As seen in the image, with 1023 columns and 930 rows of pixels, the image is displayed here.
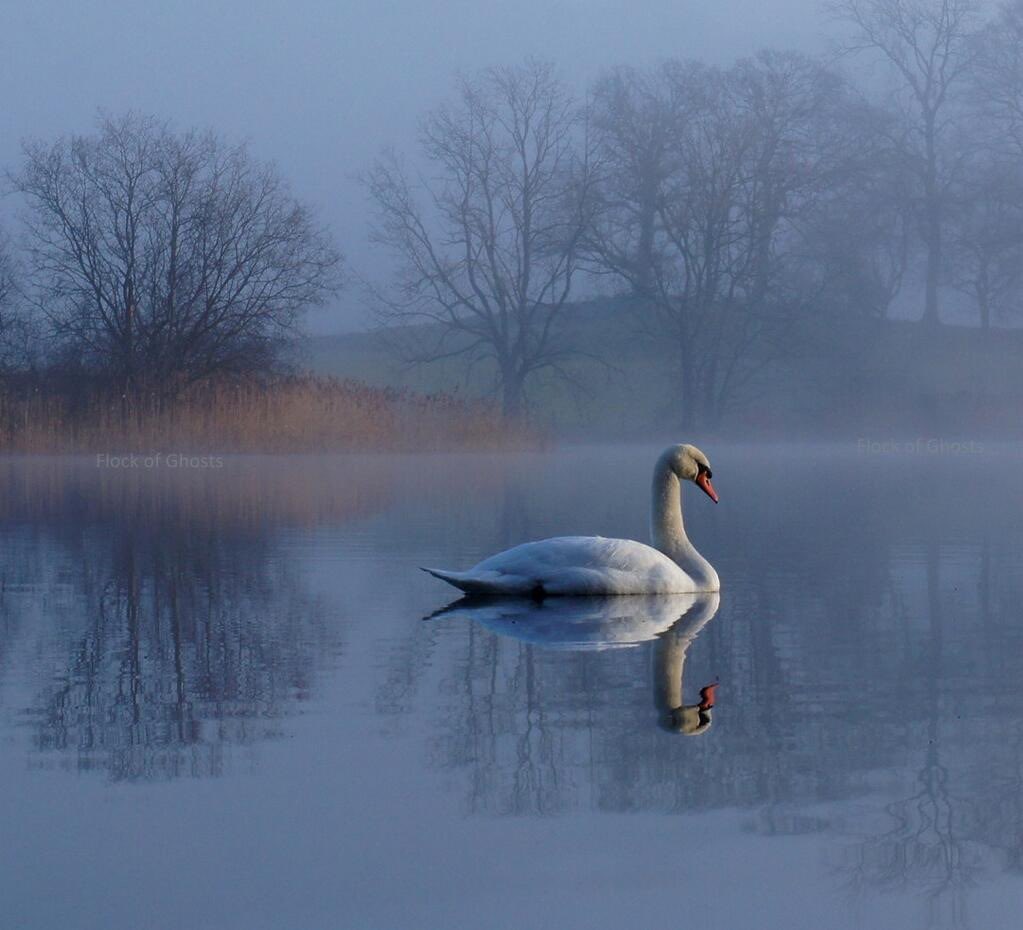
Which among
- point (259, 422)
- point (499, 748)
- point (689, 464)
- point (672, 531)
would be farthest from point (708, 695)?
point (259, 422)

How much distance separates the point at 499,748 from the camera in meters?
4.27

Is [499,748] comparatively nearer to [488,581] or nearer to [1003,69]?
[488,581]

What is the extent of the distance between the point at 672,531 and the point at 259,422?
1802cm

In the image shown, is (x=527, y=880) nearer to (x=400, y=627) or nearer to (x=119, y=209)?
(x=400, y=627)

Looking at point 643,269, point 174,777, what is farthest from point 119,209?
point 174,777

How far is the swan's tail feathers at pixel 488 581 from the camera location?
7539 millimetres

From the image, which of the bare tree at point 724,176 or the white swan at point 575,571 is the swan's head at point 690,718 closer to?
the white swan at point 575,571

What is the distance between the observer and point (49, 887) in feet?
10.1

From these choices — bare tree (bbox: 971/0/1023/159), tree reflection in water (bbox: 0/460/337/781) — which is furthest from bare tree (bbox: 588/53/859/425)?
tree reflection in water (bbox: 0/460/337/781)

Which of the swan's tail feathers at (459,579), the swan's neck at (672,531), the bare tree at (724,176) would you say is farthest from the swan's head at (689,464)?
the bare tree at (724,176)

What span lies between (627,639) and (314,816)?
290cm

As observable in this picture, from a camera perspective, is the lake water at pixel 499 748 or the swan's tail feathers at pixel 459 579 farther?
the swan's tail feathers at pixel 459 579

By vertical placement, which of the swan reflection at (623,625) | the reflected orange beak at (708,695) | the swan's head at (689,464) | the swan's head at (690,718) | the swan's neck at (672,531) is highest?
the swan's head at (689,464)

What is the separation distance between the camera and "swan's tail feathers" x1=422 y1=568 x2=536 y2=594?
7539mm
